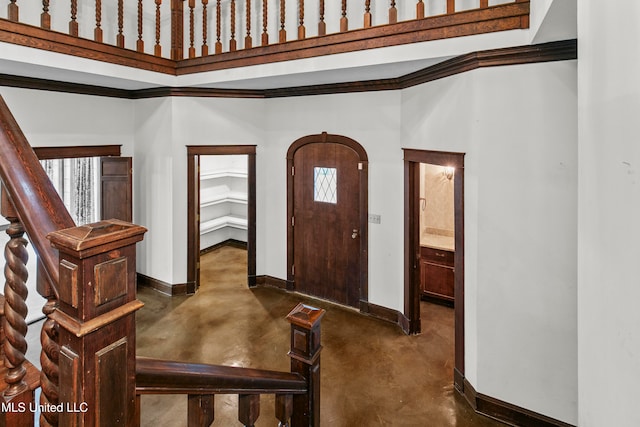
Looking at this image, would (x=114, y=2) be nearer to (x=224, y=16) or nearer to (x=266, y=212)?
(x=224, y=16)

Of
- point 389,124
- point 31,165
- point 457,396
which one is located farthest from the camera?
point 389,124

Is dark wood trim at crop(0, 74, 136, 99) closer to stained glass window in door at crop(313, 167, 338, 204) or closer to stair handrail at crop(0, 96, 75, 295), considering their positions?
stained glass window in door at crop(313, 167, 338, 204)

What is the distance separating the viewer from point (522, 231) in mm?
2764

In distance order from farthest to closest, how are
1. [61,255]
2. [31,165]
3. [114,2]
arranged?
[114,2], [31,165], [61,255]

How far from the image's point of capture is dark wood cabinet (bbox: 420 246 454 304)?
4801 millimetres

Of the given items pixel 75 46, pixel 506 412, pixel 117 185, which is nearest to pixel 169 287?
pixel 117 185

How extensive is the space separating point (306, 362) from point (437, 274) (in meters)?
3.62

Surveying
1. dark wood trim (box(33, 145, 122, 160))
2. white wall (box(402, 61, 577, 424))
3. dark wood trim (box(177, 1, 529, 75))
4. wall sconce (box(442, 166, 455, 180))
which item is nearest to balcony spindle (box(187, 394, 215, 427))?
white wall (box(402, 61, 577, 424))

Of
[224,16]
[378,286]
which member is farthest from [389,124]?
[224,16]

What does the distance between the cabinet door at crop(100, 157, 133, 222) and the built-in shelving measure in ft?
7.26

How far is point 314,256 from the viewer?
505cm

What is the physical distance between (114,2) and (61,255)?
5.30 metres

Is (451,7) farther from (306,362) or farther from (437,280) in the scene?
(437,280)

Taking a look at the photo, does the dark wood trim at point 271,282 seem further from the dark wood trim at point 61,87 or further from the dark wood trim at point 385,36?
the dark wood trim at point 61,87
